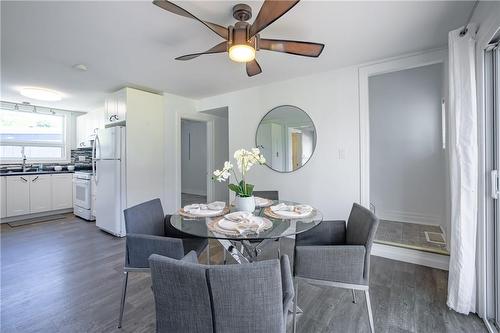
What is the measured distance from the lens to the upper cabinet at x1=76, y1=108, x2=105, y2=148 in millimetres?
4781

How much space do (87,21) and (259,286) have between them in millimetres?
2346

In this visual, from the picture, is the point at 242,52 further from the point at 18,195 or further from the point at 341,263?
the point at 18,195

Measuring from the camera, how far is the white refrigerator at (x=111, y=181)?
137 inches

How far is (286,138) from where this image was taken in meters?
3.36

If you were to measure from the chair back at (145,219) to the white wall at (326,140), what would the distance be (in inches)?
73.2

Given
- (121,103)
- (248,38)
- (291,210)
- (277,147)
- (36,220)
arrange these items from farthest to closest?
1. (36,220)
2. (121,103)
3. (277,147)
4. (291,210)
5. (248,38)

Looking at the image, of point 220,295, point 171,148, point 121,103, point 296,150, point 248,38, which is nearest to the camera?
point 220,295

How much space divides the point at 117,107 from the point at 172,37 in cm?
209

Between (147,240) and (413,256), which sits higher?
(147,240)

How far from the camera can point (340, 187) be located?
9.61 feet

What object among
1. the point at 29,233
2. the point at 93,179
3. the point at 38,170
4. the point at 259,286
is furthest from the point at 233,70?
the point at 38,170

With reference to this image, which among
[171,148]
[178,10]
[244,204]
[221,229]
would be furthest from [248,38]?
[171,148]

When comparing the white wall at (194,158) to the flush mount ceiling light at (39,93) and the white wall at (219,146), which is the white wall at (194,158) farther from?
the flush mount ceiling light at (39,93)

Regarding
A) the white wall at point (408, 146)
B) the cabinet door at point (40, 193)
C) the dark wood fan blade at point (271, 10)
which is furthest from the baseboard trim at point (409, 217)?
the cabinet door at point (40, 193)
